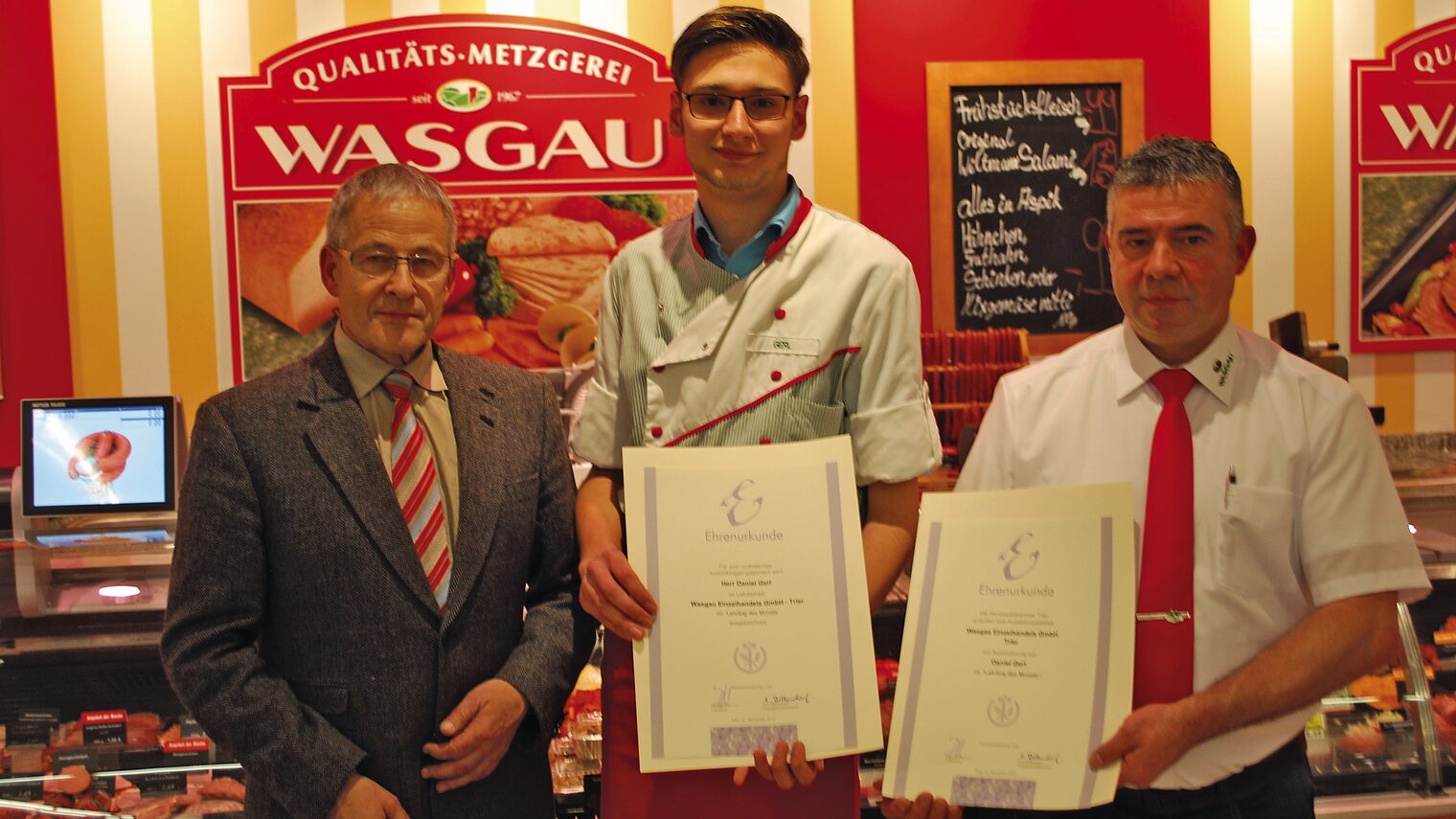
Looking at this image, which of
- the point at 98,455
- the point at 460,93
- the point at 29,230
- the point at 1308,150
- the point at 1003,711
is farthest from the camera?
the point at 1308,150

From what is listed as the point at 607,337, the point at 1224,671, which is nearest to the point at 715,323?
the point at 607,337

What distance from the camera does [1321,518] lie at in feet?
5.59

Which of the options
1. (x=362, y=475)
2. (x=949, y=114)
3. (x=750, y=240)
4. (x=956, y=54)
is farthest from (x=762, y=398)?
(x=956, y=54)

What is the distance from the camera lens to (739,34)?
1.71m

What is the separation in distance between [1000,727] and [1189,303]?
2.36 feet

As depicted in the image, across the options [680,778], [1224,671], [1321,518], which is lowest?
[680,778]

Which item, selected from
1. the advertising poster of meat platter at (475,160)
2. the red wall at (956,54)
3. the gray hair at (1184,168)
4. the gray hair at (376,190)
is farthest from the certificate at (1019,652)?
the red wall at (956,54)

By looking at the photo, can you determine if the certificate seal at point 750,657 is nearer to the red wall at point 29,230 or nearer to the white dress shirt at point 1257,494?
the white dress shirt at point 1257,494

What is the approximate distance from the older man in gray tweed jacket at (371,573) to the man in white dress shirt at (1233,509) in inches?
27.4

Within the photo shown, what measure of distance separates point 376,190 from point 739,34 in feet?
2.10

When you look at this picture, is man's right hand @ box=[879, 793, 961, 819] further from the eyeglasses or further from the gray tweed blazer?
the eyeglasses

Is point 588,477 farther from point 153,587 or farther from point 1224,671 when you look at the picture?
point 153,587

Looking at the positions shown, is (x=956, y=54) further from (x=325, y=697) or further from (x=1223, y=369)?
(x=325, y=697)

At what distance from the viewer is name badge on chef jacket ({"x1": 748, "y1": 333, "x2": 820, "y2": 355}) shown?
1.76 metres
